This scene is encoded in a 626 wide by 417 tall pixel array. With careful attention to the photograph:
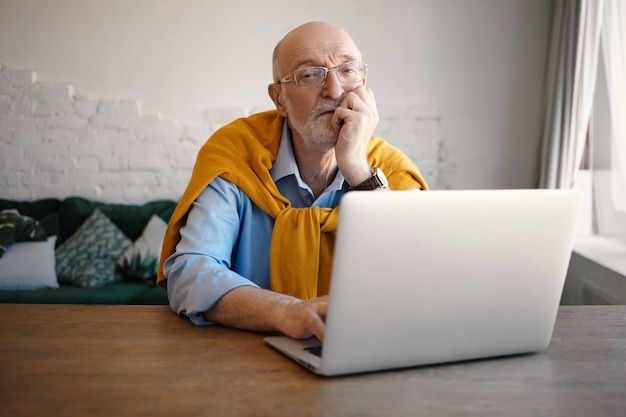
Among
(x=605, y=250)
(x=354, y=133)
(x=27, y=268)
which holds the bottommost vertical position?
(x=27, y=268)

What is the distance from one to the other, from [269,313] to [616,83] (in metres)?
2.40

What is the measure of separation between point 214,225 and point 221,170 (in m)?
0.18

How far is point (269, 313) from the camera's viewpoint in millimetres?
1410

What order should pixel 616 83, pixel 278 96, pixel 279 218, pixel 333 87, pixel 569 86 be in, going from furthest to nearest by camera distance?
1. pixel 569 86
2. pixel 616 83
3. pixel 278 96
4. pixel 333 87
5. pixel 279 218

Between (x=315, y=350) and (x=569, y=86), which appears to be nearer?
(x=315, y=350)

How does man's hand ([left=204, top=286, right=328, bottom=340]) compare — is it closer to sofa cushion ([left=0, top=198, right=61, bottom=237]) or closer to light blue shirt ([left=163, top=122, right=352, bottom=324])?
light blue shirt ([left=163, top=122, right=352, bottom=324])

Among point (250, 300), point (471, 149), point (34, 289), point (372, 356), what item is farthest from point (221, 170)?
point (471, 149)

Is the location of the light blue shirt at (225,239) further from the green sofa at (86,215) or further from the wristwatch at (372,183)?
the green sofa at (86,215)

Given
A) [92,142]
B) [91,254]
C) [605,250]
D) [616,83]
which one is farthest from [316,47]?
[92,142]

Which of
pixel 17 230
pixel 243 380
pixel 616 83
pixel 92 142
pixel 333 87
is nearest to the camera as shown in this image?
pixel 243 380

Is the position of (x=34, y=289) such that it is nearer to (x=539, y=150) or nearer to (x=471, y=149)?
(x=471, y=149)

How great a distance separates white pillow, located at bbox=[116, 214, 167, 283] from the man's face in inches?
84.8

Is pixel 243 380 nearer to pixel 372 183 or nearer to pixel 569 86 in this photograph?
pixel 372 183

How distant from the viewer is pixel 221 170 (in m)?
1.93
